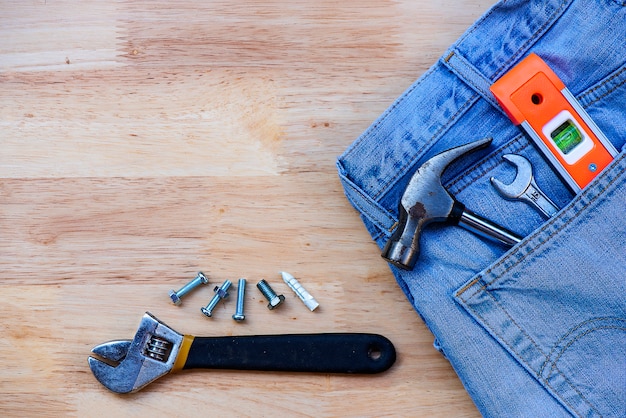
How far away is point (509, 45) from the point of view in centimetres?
80

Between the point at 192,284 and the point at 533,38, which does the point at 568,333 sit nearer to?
the point at 533,38

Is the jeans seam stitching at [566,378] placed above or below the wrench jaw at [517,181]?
below

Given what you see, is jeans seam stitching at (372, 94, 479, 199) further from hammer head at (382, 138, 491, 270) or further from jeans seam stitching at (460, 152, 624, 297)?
jeans seam stitching at (460, 152, 624, 297)

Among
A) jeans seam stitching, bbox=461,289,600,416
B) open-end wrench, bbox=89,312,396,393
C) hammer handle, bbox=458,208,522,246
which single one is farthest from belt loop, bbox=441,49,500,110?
open-end wrench, bbox=89,312,396,393

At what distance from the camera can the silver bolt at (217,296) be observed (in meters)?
0.86

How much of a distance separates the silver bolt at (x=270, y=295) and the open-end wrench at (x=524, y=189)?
1.16ft

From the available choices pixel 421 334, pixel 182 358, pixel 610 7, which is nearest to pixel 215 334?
pixel 182 358

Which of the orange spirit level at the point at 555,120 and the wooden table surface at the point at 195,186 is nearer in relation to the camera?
the orange spirit level at the point at 555,120

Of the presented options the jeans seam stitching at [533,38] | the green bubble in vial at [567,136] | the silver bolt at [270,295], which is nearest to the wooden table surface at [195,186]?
the silver bolt at [270,295]

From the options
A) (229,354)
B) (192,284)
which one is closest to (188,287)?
(192,284)

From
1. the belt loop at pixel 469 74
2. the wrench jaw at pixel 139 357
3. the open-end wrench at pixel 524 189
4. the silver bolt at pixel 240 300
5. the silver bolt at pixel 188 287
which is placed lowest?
the wrench jaw at pixel 139 357

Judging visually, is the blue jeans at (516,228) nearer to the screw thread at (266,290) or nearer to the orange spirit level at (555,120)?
the orange spirit level at (555,120)

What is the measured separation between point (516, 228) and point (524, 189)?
55mm

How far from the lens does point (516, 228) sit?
791mm
